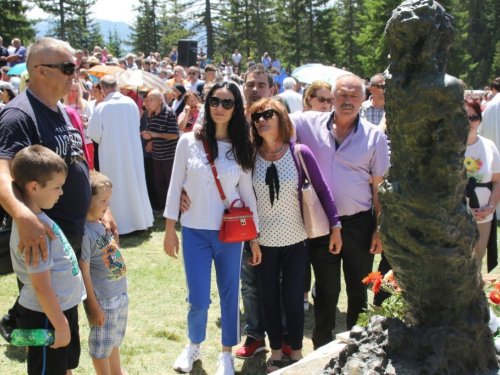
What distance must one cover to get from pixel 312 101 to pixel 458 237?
345 cm

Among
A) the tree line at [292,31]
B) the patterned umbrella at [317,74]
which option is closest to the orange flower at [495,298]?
the patterned umbrella at [317,74]

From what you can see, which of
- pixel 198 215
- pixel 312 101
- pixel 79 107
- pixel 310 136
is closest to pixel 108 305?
pixel 198 215

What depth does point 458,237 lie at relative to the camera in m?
2.07

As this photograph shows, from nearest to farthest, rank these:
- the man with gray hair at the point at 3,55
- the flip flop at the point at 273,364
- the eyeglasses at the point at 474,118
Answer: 1. the flip flop at the point at 273,364
2. the eyeglasses at the point at 474,118
3. the man with gray hair at the point at 3,55

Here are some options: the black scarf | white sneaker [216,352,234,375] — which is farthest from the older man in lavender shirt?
white sneaker [216,352,234,375]

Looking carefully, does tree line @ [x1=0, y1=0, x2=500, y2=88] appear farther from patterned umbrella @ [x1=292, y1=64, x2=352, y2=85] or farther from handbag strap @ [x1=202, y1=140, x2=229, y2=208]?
handbag strap @ [x1=202, y1=140, x2=229, y2=208]

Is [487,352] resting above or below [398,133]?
below

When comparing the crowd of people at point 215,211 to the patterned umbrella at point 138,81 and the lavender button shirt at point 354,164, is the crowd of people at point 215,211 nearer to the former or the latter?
the lavender button shirt at point 354,164

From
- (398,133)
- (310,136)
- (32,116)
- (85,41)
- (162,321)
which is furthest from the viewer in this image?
(85,41)

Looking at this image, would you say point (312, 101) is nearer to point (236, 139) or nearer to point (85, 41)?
point (236, 139)

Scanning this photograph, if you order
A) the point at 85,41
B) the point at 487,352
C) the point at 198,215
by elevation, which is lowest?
the point at 487,352

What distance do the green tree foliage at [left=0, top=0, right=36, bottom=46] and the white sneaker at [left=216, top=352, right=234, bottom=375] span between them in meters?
35.3

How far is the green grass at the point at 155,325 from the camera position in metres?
3.99

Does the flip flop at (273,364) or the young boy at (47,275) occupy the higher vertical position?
the young boy at (47,275)
